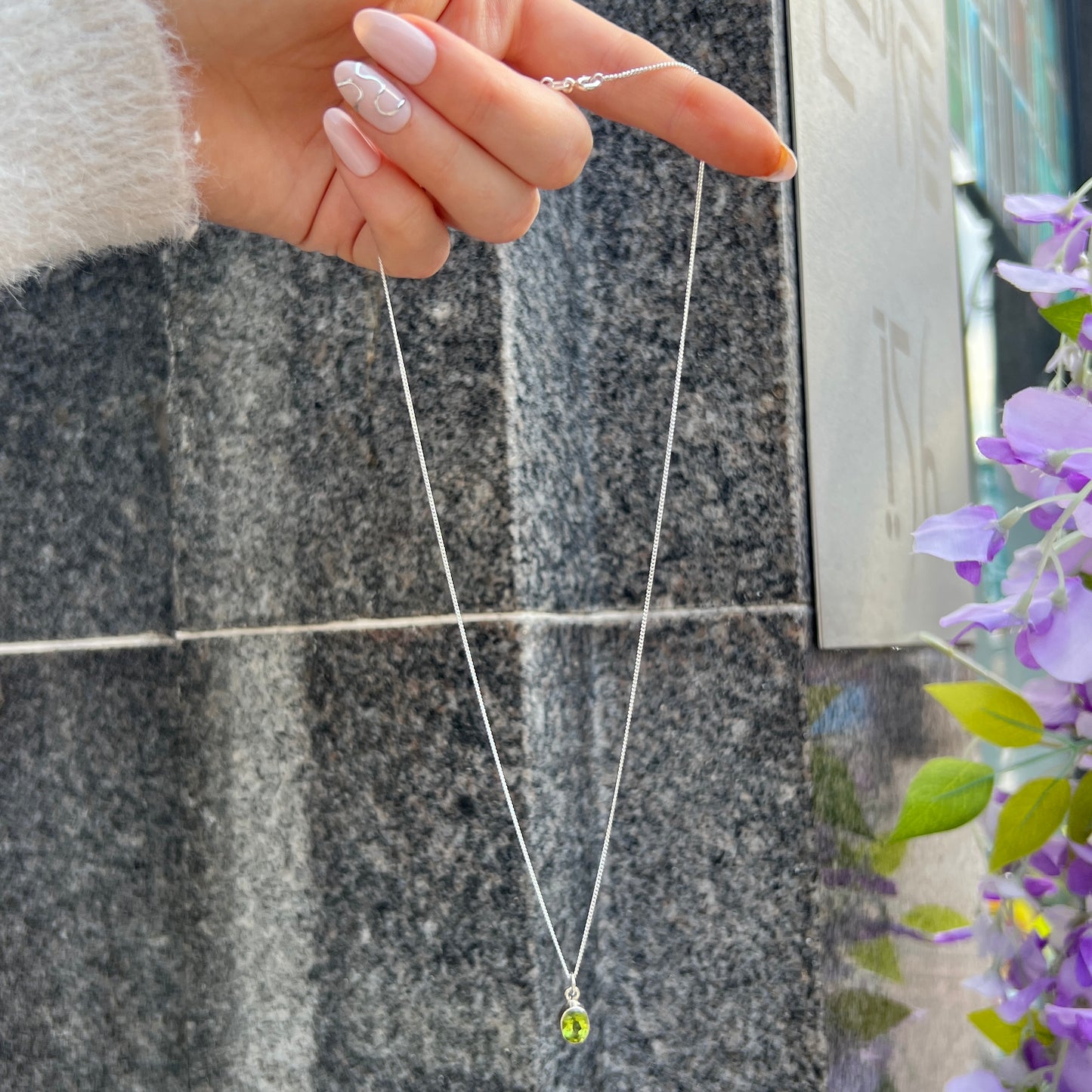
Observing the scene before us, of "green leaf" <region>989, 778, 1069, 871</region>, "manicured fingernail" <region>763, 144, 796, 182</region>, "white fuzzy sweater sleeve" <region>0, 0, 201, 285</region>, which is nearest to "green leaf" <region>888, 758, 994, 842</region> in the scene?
"green leaf" <region>989, 778, 1069, 871</region>

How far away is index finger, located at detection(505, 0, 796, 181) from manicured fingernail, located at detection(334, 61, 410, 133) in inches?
7.2

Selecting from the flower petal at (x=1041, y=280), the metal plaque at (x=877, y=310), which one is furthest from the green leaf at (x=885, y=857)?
the flower petal at (x=1041, y=280)

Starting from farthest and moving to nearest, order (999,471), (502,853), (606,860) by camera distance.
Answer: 1. (999,471)
2. (606,860)
3. (502,853)

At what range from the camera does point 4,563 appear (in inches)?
47.3

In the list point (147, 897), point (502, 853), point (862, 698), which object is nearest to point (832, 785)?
point (862, 698)

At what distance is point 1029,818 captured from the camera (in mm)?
696

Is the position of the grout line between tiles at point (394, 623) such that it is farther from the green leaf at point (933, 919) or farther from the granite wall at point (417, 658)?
the green leaf at point (933, 919)

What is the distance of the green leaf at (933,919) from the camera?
1.26 meters

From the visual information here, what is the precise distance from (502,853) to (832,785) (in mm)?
356

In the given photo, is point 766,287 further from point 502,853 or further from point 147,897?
point 147,897

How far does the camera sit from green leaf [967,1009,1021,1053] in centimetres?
85

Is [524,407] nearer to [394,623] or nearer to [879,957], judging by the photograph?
[394,623]

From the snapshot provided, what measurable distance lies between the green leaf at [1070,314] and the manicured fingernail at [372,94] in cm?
47

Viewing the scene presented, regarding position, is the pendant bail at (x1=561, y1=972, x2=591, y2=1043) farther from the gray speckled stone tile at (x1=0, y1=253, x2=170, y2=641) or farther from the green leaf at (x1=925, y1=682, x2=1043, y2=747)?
the gray speckled stone tile at (x1=0, y1=253, x2=170, y2=641)
